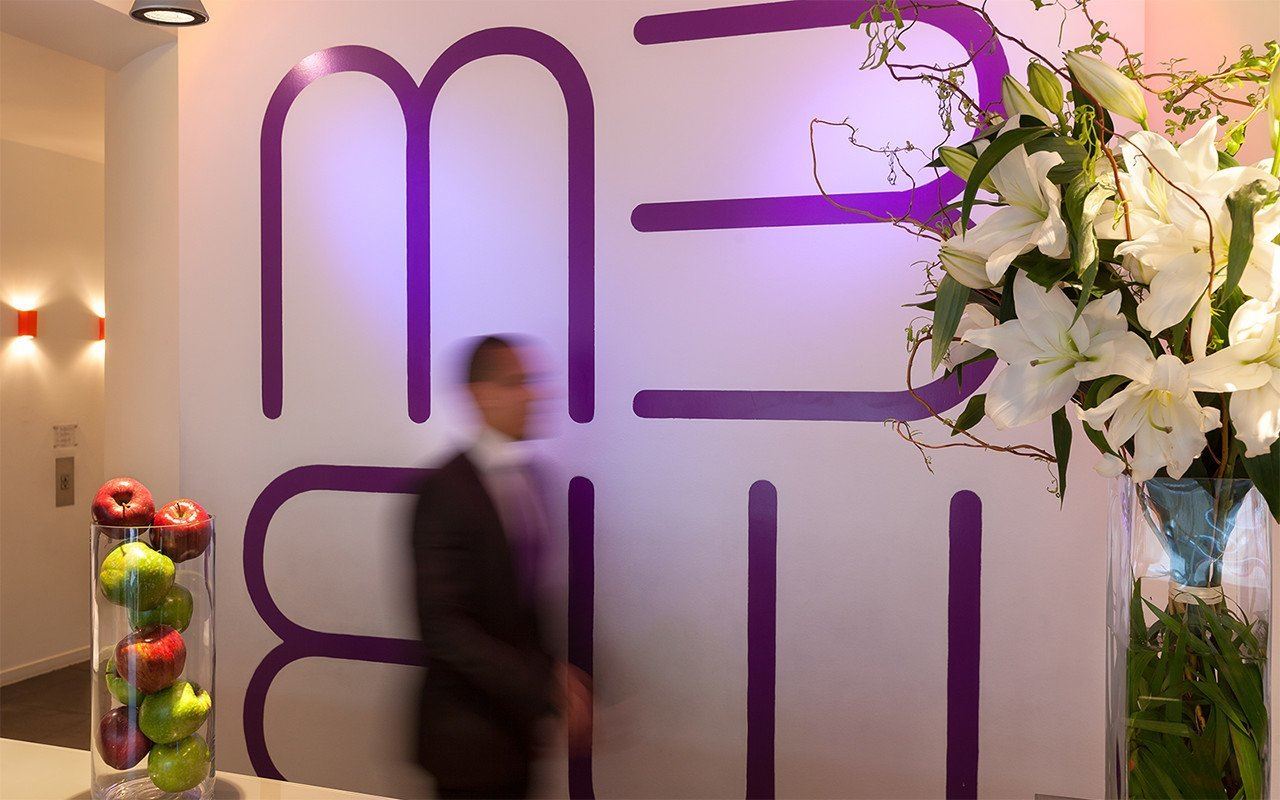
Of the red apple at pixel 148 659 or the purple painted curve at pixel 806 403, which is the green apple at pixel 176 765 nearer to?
the red apple at pixel 148 659

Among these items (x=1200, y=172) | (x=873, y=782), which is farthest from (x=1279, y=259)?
(x=873, y=782)

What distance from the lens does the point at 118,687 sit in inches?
45.6

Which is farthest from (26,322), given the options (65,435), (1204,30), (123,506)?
(1204,30)

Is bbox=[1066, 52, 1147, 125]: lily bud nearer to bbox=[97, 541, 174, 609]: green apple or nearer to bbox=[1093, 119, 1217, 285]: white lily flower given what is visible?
bbox=[1093, 119, 1217, 285]: white lily flower

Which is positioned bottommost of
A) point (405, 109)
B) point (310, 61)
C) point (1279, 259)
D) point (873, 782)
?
point (873, 782)

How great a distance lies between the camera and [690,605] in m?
2.63

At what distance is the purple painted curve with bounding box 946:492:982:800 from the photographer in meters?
2.41

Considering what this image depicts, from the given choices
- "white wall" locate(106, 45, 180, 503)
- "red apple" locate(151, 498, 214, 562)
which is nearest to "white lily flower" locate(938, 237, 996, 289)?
"red apple" locate(151, 498, 214, 562)

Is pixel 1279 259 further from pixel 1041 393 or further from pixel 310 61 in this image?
pixel 310 61

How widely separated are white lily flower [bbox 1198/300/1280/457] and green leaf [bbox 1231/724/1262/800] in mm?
269

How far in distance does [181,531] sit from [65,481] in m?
5.32

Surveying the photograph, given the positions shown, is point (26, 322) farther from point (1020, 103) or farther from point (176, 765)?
point (1020, 103)

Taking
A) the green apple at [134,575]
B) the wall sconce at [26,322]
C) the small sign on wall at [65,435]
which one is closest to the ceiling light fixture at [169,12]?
the green apple at [134,575]

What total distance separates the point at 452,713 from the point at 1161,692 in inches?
65.1
